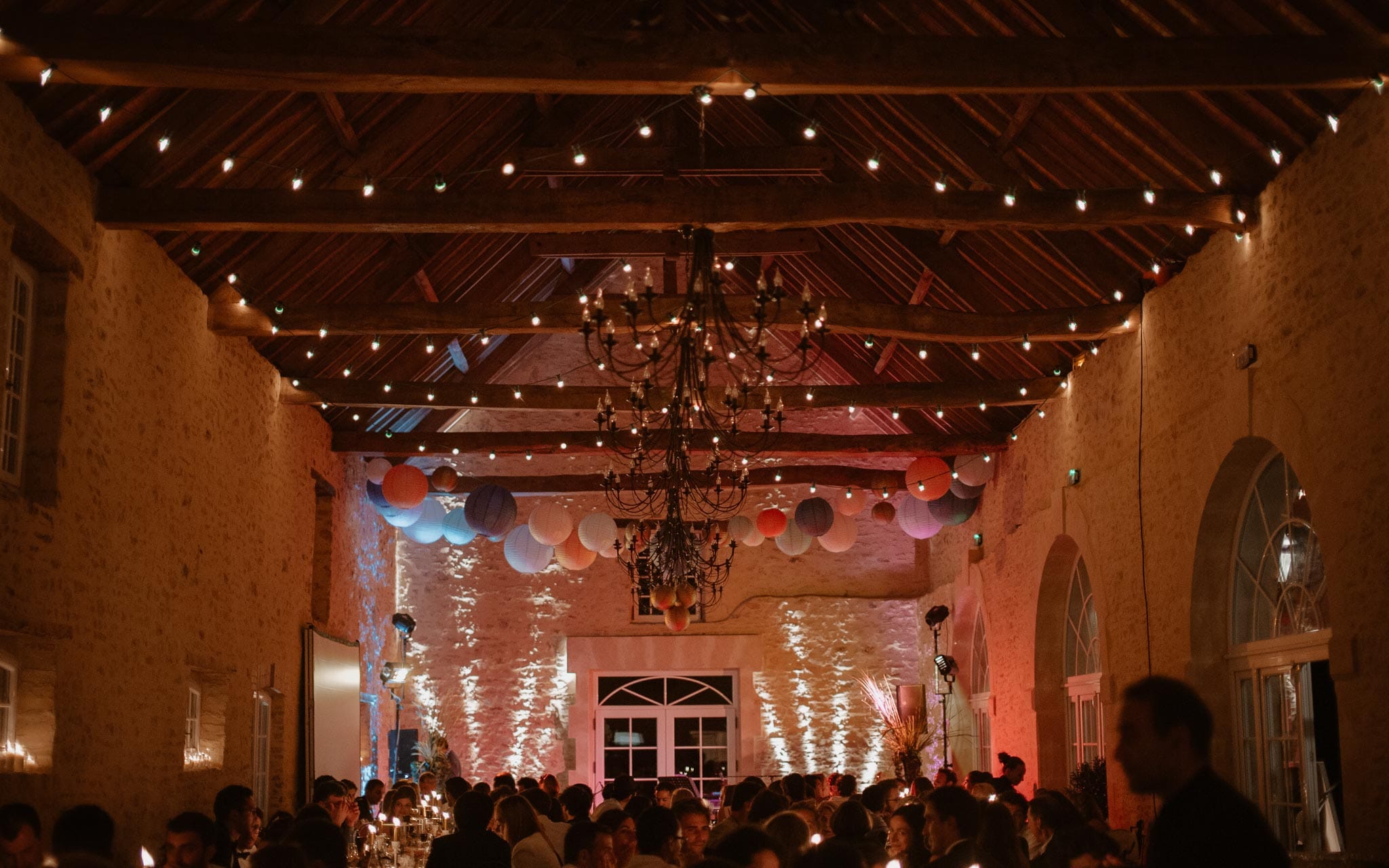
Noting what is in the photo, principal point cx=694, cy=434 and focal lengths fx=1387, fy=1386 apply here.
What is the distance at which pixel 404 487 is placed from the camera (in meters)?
12.3

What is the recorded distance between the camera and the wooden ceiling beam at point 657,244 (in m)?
12.0

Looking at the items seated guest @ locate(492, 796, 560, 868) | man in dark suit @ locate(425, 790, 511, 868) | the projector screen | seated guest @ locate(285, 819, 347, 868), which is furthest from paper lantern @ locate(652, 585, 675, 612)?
seated guest @ locate(285, 819, 347, 868)

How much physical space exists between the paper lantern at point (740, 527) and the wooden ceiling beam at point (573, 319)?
3.72m

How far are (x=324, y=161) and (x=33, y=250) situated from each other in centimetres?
265

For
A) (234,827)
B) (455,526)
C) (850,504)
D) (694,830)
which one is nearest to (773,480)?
(850,504)

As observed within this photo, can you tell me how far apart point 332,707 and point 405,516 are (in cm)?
191

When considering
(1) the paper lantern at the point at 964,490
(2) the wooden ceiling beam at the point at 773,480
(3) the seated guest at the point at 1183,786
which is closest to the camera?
(3) the seated guest at the point at 1183,786

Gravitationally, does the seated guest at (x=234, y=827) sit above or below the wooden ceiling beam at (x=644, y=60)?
below

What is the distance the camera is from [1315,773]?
7613 mm

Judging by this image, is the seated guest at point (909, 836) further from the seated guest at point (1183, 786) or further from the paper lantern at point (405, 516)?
the paper lantern at point (405, 516)

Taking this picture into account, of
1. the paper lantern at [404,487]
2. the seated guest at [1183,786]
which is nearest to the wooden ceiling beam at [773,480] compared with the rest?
the paper lantern at [404,487]

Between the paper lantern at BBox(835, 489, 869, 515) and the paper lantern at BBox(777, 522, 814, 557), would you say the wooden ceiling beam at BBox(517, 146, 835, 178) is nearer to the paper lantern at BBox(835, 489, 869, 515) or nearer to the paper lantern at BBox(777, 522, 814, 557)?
the paper lantern at BBox(835, 489, 869, 515)

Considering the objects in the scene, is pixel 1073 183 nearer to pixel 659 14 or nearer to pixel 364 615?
pixel 659 14

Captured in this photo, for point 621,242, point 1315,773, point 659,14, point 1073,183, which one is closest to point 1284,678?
point 1315,773
